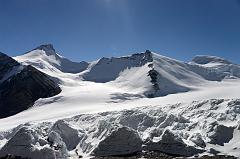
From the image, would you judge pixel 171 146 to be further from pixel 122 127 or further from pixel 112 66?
pixel 112 66

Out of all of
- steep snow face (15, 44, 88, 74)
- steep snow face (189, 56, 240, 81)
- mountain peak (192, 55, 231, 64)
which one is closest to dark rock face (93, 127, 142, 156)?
steep snow face (189, 56, 240, 81)

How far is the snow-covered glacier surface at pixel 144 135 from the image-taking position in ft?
182

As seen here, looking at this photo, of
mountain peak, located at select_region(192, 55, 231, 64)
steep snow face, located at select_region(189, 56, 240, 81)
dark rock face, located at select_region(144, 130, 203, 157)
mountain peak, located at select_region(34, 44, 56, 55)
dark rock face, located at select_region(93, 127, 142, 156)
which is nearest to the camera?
dark rock face, located at select_region(144, 130, 203, 157)

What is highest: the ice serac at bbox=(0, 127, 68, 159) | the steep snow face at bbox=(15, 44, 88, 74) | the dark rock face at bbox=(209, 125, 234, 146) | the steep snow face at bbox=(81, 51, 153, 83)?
the steep snow face at bbox=(15, 44, 88, 74)

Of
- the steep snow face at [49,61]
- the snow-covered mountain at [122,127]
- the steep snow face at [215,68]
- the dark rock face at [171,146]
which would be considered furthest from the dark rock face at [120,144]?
the steep snow face at [49,61]

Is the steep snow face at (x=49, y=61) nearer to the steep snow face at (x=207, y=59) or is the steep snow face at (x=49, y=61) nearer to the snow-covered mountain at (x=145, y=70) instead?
the snow-covered mountain at (x=145, y=70)

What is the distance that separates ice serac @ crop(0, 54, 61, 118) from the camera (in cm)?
10888

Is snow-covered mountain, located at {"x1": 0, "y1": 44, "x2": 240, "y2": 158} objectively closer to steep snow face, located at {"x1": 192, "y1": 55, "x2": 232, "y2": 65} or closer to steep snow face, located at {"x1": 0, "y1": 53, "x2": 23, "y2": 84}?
steep snow face, located at {"x1": 0, "y1": 53, "x2": 23, "y2": 84}

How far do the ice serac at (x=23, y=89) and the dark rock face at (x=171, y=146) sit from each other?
54.7 meters

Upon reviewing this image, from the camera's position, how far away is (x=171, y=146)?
55.1 metres

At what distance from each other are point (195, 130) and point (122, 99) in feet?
139

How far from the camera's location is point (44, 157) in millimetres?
55406

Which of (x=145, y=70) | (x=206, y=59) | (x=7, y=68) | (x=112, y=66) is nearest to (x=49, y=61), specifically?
(x=112, y=66)

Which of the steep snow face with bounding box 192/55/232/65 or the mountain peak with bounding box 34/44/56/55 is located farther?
the mountain peak with bounding box 34/44/56/55
